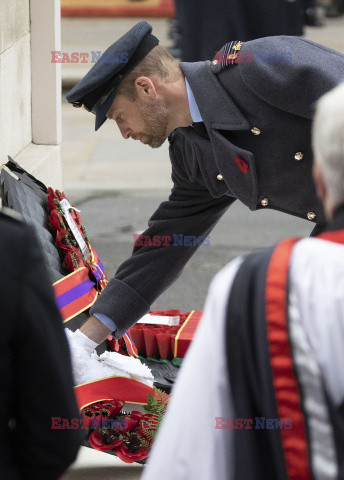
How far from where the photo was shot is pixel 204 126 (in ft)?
11.6

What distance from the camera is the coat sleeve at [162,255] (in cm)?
347

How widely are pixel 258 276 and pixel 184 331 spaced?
2.18 meters

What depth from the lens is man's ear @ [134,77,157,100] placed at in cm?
347

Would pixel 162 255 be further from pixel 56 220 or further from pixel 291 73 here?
pixel 291 73

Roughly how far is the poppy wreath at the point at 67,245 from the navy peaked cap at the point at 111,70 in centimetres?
44

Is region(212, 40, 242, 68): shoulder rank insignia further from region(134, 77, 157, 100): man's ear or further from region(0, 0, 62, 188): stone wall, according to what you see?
region(0, 0, 62, 188): stone wall

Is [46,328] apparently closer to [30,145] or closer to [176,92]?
[176,92]

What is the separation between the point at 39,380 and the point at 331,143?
2.18 feet

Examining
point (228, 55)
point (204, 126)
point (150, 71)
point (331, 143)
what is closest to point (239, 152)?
point (204, 126)

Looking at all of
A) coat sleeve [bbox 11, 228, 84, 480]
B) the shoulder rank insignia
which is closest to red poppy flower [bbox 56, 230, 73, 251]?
the shoulder rank insignia

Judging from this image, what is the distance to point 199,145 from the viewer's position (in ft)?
11.5

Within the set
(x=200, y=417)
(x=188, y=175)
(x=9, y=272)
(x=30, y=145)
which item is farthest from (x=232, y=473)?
(x=30, y=145)

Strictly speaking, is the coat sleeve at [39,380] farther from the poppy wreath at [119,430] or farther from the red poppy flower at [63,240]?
the red poppy flower at [63,240]

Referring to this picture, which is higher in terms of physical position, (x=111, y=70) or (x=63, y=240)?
(x=111, y=70)
